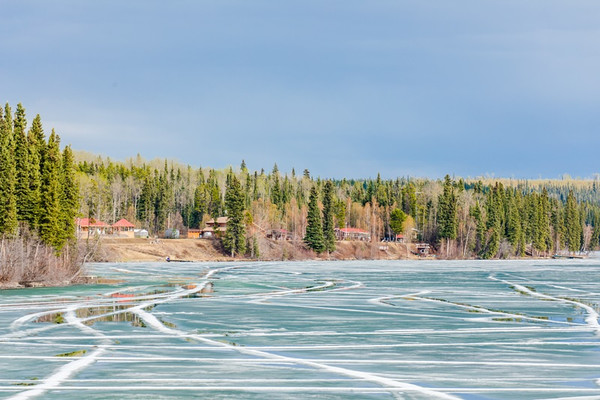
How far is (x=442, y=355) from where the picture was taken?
18391 mm

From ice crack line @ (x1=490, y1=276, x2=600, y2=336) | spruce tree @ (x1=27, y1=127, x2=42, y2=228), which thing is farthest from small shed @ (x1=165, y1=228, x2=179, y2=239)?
ice crack line @ (x1=490, y1=276, x2=600, y2=336)

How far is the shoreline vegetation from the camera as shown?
5134cm

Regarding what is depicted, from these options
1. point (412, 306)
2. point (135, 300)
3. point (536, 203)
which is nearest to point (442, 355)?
point (412, 306)

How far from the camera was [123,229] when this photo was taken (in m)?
136

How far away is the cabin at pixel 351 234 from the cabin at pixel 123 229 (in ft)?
140

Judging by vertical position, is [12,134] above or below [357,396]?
above

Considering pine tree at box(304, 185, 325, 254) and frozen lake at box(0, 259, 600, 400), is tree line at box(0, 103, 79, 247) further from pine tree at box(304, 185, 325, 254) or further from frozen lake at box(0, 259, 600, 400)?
pine tree at box(304, 185, 325, 254)

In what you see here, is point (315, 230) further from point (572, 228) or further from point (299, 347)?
point (299, 347)

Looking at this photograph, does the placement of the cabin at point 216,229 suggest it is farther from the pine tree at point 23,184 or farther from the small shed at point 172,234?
the pine tree at point 23,184

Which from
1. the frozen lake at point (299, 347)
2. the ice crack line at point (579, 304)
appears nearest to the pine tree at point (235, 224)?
the ice crack line at point (579, 304)

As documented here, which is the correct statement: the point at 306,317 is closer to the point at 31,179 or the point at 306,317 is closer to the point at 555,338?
the point at 555,338

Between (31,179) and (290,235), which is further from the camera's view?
(290,235)

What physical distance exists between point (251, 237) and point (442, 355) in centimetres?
9697

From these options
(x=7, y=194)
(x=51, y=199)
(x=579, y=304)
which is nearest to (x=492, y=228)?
(x=51, y=199)
